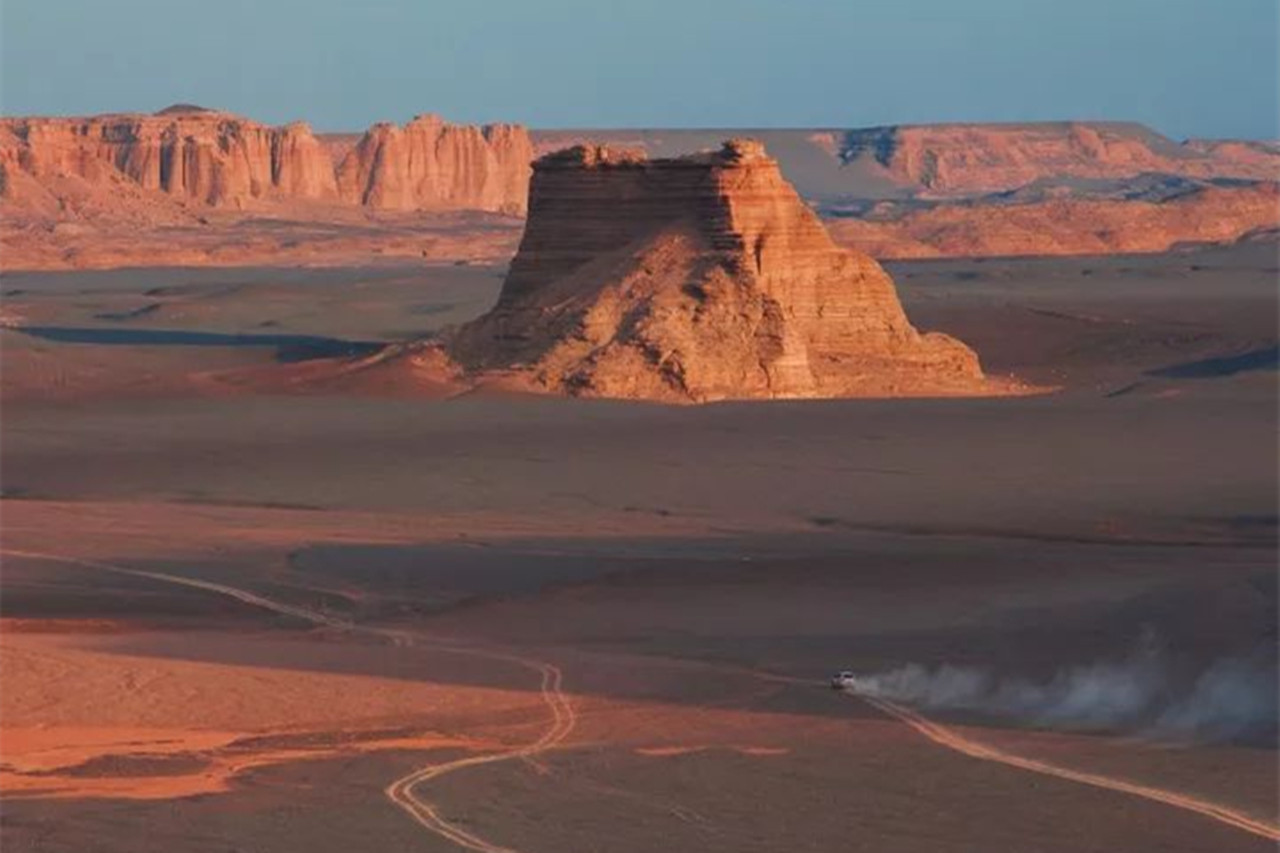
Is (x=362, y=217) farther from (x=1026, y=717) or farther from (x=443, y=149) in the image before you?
(x=1026, y=717)

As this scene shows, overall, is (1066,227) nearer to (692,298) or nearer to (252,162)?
(252,162)

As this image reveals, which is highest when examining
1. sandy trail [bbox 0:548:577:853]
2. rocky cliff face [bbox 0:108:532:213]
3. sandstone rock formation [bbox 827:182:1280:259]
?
rocky cliff face [bbox 0:108:532:213]

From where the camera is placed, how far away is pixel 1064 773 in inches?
709

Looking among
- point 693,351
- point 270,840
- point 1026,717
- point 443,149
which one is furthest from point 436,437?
point 443,149

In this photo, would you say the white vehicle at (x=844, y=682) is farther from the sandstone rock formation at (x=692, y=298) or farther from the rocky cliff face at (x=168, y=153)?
the rocky cliff face at (x=168, y=153)

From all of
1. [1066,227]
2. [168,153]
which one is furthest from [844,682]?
[168,153]

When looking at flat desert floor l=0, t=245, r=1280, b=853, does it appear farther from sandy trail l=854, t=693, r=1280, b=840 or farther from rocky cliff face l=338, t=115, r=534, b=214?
rocky cliff face l=338, t=115, r=534, b=214

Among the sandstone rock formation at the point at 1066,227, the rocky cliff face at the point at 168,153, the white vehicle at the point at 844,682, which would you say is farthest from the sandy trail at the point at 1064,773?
the rocky cliff face at the point at 168,153

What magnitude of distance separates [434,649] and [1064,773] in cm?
772

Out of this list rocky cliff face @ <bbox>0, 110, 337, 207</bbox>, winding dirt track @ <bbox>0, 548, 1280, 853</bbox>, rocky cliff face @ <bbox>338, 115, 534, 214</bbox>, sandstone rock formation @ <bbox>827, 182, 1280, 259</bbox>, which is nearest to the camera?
winding dirt track @ <bbox>0, 548, 1280, 853</bbox>

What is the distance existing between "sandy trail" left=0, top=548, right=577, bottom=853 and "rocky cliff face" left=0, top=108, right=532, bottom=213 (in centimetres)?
11543

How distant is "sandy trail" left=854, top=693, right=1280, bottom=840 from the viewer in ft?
53.7

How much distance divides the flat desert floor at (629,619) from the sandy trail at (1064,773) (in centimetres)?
5

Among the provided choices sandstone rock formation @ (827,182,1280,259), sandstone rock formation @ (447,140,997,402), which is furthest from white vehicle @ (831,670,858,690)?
sandstone rock formation @ (827,182,1280,259)
